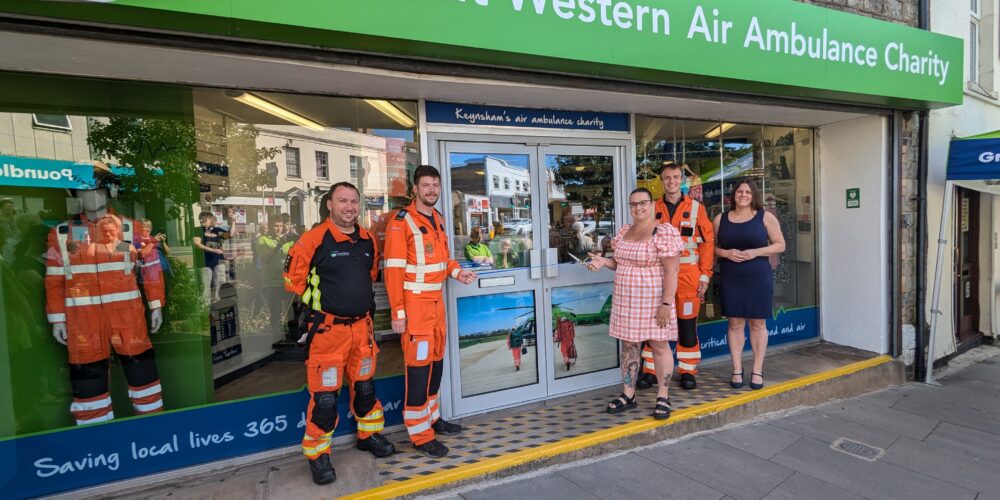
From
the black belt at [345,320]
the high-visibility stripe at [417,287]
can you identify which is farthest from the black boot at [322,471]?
the high-visibility stripe at [417,287]

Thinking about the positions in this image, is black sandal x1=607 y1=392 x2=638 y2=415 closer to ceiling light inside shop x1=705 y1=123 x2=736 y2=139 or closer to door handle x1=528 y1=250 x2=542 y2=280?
door handle x1=528 y1=250 x2=542 y2=280

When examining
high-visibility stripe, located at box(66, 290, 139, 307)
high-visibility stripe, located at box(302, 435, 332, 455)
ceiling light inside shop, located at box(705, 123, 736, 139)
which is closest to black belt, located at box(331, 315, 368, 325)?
high-visibility stripe, located at box(302, 435, 332, 455)

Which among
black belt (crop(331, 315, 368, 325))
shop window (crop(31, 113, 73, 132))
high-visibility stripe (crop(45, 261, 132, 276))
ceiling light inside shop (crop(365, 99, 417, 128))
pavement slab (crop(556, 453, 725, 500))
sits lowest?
pavement slab (crop(556, 453, 725, 500))

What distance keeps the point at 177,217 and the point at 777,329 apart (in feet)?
20.4

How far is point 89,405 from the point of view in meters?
3.37

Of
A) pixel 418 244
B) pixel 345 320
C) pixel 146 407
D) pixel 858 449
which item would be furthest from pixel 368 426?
pixel 858 449

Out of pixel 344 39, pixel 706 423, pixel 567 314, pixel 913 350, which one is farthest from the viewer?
pixel 913 350

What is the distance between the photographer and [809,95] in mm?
4672

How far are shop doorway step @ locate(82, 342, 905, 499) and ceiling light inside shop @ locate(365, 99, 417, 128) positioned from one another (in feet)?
8.21

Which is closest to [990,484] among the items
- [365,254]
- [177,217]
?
[365,254]

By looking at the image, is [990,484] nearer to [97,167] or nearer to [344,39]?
[344,39]

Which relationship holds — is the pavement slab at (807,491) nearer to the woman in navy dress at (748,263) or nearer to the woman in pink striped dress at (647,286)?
the woman in pink striped dress at (647,286)

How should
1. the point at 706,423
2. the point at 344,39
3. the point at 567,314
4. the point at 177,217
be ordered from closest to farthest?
the point at 344,39
the point at 177,217
the point at 706,423
the point at 567,314

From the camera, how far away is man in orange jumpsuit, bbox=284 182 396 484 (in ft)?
10.2
